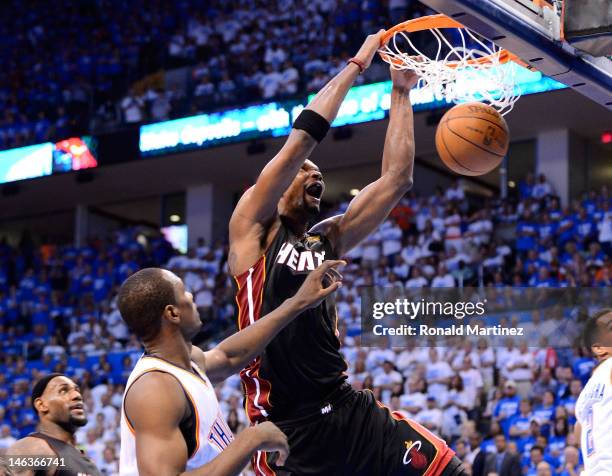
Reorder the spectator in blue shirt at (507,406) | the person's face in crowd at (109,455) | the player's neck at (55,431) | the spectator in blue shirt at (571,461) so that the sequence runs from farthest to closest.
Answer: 1. the person's face in crowd at (109,455)
2. the spectator in blue shirt at (507,406)
3. the spectator in blue shirt at (571,461)
4. the player's neck at (55,431)

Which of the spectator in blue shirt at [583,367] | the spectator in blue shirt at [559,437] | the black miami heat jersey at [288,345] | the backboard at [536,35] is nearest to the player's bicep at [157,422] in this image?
the black miami heat jersey at [288,345]

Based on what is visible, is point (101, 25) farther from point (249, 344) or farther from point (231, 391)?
Answer: point (249, 344)

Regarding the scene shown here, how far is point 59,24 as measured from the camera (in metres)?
22.0

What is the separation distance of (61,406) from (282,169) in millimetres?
1629

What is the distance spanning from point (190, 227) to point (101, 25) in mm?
5072

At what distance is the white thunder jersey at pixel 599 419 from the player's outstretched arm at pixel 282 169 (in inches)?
73.7

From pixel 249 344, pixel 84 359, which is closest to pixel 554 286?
pixel 84 359

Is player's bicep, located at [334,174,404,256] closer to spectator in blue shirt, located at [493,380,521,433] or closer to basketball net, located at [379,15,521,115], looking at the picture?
basketball net, located at [379,15,521,115]

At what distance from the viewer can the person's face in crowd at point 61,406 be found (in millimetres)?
4605

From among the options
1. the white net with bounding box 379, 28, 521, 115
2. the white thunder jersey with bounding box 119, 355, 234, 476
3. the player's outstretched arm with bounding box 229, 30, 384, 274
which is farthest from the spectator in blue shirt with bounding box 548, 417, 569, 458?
the white thunder jersey with bounding box 119, 355, 234, 476

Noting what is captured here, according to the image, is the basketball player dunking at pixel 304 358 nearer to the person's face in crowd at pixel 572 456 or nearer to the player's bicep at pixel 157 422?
the player's bicep at pixel 157 422

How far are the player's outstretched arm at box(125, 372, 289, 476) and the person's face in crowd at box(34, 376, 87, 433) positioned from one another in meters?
1.85

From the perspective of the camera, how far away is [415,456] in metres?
3.92

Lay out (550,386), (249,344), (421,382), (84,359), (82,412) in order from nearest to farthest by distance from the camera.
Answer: (249,344) → (82,412) → (550,386) → (421,382) → (84,359)
